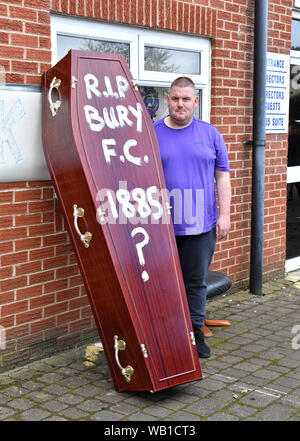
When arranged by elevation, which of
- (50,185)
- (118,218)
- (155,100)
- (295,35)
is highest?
(295,35)

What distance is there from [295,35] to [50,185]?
3.75 meters

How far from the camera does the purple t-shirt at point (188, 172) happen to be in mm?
4145

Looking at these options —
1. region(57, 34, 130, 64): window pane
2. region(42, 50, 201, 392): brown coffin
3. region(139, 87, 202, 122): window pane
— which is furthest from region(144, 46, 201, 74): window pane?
region(42, 50, 201, 392): brown coffin

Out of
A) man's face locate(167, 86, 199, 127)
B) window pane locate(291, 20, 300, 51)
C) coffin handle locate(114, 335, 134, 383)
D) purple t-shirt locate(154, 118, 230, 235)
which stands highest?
window pane locate(291, 20, 300, 51)

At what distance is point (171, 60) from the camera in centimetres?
527

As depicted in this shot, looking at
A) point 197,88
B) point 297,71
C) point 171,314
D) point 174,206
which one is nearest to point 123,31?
point 197,88

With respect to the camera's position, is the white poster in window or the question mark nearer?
the question mark

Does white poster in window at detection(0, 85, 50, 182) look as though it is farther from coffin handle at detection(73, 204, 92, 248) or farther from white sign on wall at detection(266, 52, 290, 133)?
white sign on wall at detection(266, 52, 290, 133)

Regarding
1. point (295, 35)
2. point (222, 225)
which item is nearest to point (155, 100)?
point (222, 225)

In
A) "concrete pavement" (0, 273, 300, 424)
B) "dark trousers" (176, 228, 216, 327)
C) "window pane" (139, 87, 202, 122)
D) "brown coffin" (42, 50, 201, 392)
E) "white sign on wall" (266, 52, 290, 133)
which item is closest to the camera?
"concrete pavement" (0, 273, 300, 424)

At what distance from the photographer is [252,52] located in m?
5.96

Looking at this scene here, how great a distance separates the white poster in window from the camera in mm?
3906

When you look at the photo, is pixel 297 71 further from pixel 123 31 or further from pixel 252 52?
pixel 123 31

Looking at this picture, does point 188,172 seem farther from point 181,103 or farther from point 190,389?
point 190,389
